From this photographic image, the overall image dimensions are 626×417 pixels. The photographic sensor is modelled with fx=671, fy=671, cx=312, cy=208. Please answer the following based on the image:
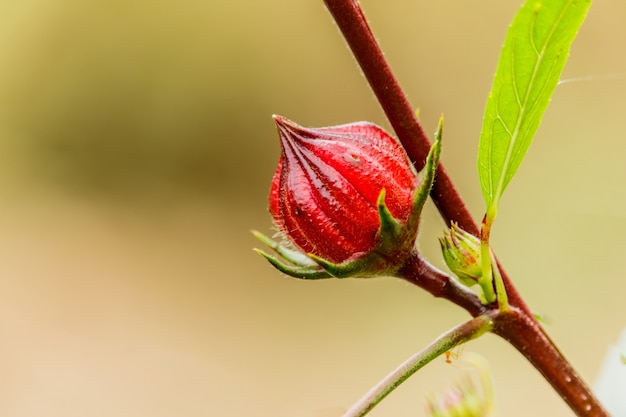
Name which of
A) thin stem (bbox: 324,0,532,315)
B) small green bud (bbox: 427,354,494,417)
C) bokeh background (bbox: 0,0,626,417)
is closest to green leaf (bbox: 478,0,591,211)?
thin stem (bbox: 324,0,532,315)

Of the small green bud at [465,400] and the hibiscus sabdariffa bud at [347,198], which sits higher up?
the hibiscus sabdariffa bud at [347,198]

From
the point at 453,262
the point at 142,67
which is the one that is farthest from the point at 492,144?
the point at 142,67

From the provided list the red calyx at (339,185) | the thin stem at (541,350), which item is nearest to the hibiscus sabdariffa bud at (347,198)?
the red calyx at (339,185)

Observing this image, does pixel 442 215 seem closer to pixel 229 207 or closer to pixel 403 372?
pixel 403 372

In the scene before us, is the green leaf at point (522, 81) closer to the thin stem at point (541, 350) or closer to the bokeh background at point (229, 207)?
the thin stem at point (541, 350)

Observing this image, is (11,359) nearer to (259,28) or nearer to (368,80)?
(259,28)
